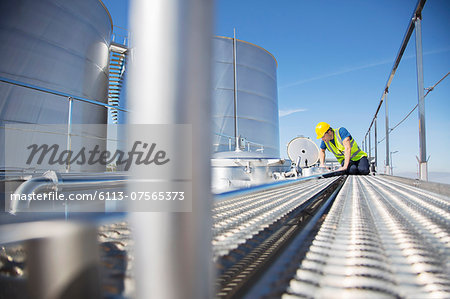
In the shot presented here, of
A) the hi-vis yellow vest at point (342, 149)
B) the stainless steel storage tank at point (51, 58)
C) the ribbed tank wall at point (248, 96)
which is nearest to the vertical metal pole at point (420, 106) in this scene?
the hi-vis yellow vest at point (342, 149)

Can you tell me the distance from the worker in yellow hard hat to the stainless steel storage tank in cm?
373

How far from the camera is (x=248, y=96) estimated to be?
7.02m

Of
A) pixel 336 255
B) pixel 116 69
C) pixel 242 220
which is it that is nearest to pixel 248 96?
pixel 116 69

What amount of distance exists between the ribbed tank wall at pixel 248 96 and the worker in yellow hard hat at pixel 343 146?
342cm

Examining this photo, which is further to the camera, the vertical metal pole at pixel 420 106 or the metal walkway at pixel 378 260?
the vertical metal pole at pixel 420 106

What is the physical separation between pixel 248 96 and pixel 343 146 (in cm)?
460

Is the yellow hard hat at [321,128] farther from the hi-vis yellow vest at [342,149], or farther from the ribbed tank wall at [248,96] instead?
the ribbed tank wall at [248,96]

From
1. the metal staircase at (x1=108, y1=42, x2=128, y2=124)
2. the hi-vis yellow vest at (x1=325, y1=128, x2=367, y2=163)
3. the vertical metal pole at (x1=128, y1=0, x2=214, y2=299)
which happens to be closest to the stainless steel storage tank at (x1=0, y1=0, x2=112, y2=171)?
the metal staircase at (x1=108, y1=42, x2=128, y2=124)

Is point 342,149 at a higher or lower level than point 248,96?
lower

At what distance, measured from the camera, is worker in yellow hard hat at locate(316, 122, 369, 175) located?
259 cm

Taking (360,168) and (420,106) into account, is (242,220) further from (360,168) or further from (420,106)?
(360,168)

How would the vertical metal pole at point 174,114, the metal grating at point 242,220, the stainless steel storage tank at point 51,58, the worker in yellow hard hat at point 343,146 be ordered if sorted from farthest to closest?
the stainless steel storage tank at point 51,58 < the worker in yellow hard hat at point 343,146 < the metal grating at point 242,220 < the vertical metal pole at point 174,114

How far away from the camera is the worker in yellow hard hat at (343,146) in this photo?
102 inches

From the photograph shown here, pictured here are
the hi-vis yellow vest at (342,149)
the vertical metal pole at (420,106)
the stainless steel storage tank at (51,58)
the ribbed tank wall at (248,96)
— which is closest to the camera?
the vertical metal pole at (420,106)
